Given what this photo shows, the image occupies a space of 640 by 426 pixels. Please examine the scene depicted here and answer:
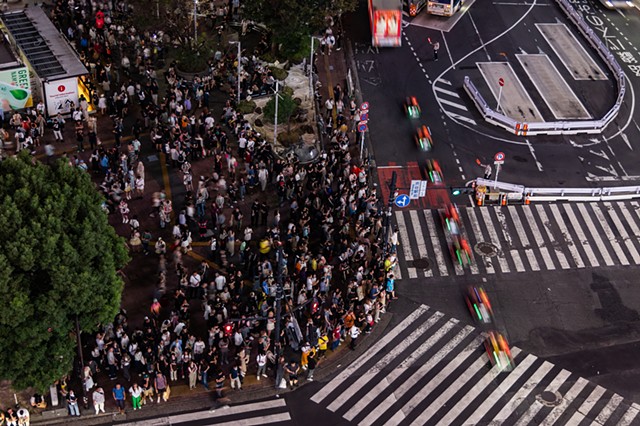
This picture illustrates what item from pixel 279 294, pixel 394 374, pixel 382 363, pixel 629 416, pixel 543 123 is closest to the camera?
pixel 279 294

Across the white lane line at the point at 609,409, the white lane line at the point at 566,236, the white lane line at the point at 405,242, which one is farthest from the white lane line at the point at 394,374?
the white lane line at the point at 566,236

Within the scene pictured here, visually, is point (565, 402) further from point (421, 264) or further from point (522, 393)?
point (421, 264)

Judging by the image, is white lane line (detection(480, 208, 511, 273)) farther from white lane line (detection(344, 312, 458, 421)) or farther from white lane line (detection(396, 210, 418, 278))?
white lane line (detection(344, 312, 458, 421))

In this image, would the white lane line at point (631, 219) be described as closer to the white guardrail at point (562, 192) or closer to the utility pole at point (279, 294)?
the white guardrail at point (562, 192)

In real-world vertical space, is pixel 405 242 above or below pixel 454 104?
below

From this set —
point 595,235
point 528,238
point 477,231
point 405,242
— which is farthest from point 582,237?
point 405,242

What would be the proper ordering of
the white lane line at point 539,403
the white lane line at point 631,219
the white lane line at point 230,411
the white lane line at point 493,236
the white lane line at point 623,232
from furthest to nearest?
1. the white lane line at point 631,219
2. the white lane line at point 623,232
3. the white lane line at point 493,236
4. the white lane line at point 539,403
5. the white lane line at point 230,411

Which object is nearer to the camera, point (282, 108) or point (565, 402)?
point (565, 402)
